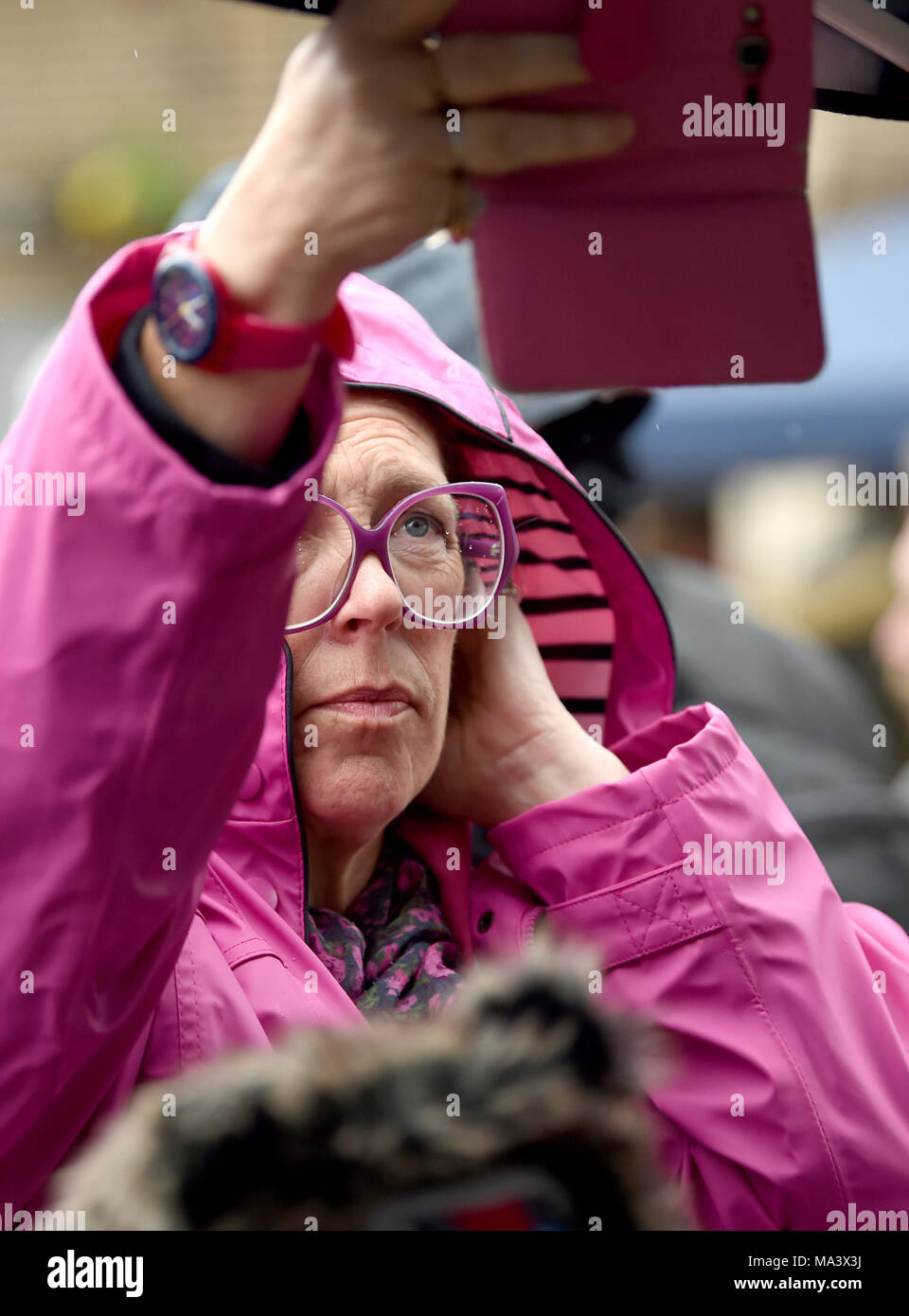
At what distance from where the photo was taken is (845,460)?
4570 mm

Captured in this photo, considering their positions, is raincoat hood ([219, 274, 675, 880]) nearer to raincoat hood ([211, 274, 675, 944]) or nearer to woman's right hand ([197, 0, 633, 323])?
raincoat hood ([211, 274, 675, 944])

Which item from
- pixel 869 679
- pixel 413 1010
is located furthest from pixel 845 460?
pixel 413 1010

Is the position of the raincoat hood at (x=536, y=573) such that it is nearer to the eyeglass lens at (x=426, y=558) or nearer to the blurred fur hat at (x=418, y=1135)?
the eyeglass lens at (x=426, y=558)

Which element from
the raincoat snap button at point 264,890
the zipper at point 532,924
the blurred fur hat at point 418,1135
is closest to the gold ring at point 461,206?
the blurred fur hat at point 418,1135

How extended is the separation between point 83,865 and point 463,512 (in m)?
0.85

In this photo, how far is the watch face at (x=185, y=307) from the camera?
0.86 m

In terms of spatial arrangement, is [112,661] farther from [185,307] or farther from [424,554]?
[424,554]

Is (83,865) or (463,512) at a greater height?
(463,512)

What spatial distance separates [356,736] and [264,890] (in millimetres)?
185

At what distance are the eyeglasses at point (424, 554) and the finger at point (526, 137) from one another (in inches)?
25.4

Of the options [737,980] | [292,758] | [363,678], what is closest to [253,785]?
[292,758]

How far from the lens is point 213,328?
2.81ft
